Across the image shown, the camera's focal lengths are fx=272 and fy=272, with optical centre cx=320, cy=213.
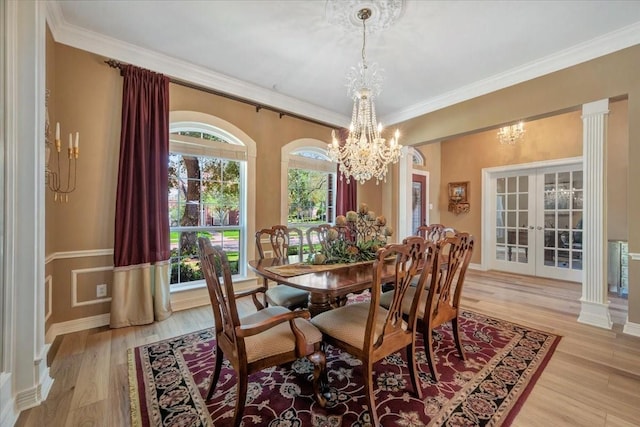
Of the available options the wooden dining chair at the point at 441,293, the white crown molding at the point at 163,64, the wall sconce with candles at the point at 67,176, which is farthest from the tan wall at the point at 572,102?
the wall sconce with candles at the point at 67,176

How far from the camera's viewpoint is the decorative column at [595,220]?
2.83 m

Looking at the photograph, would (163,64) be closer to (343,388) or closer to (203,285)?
(203,285)

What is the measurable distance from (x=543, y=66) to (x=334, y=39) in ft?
8.03

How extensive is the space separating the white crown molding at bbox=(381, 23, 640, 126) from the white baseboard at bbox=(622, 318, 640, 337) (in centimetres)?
271

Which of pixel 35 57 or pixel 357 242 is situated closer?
pixel 35 57

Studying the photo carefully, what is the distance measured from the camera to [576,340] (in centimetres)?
253

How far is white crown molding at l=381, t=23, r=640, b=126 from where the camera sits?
8.66 feet

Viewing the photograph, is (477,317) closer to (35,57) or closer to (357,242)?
(357,242)

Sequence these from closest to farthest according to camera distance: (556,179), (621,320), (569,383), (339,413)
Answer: (339,413) → (569,383) → (621,320) → (556,179)

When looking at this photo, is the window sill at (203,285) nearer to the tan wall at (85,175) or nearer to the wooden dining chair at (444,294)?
the tan wall at (85,175)

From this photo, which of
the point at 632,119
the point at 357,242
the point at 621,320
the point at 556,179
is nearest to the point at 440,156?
the point at 556,179

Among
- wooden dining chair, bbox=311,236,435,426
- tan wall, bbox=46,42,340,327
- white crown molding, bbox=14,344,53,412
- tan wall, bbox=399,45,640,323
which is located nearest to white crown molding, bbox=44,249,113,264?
tan wall, bbox=46,42,340,327

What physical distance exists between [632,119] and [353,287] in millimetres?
3306

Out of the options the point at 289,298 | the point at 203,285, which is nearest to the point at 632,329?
the point at 289,298
